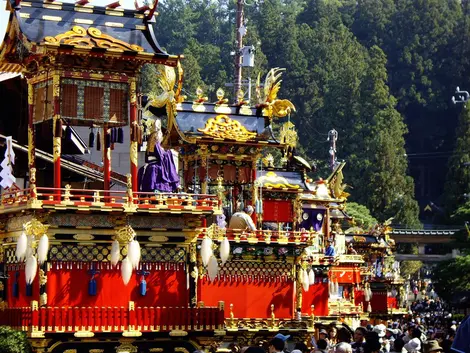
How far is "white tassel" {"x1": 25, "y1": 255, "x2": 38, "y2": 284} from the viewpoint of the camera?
1644 inches

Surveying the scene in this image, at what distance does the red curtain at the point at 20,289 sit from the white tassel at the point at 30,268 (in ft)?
3.39

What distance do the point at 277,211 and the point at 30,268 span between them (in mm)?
22383

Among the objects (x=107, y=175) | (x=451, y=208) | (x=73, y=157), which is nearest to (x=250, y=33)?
(x=451, y=208)

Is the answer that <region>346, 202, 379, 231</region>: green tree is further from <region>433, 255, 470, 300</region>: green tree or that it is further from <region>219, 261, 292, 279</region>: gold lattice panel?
<region>219, 261, 292, 279</region>: gold lattice panel

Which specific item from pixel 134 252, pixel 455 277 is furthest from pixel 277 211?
pixel 455 277

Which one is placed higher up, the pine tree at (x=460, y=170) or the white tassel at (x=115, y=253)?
the pine tree at (x=460, y=170)

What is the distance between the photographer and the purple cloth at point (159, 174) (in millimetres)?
45281

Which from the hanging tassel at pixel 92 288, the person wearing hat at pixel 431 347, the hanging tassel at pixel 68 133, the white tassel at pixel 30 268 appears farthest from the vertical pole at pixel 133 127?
the person wearing hat at pixel 431 347

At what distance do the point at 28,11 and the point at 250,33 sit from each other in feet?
394

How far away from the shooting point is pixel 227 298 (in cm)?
5288

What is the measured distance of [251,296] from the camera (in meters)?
53.3

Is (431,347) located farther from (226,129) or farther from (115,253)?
(226,129)

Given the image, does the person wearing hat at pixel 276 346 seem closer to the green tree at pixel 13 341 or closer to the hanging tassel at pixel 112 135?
the green tree at pixel 13 341

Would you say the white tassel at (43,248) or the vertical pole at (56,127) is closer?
the white tassel at (43,248)
